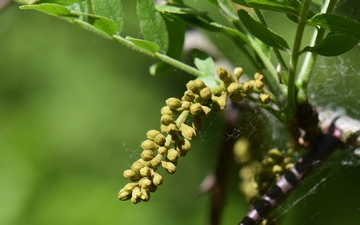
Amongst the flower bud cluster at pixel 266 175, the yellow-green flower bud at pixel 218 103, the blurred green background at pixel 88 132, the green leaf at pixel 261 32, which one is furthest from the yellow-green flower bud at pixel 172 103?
the blurred green background at pixel 88 132

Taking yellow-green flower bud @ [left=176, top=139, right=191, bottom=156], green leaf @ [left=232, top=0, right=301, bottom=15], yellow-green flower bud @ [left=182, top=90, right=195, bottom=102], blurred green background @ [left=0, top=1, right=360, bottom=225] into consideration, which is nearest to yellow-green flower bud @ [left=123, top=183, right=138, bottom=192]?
yellow-green flower bud @ [left=176, top=139, right=191, bottom=156]

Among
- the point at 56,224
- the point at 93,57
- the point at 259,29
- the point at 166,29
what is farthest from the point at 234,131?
the point at 93,57

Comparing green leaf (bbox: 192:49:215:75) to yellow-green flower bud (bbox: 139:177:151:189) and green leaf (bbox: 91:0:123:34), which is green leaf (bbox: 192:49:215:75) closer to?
green leaf (bbox: 91:0:123:34)

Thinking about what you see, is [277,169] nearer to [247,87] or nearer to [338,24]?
[247,87]

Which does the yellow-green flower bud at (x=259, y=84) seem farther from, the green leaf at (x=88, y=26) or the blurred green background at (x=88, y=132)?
the blurred green background at (x=88, y=132)

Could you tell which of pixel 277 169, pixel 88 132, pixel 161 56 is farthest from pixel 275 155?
pixel 88 132

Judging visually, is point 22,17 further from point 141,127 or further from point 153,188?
point 153,188
